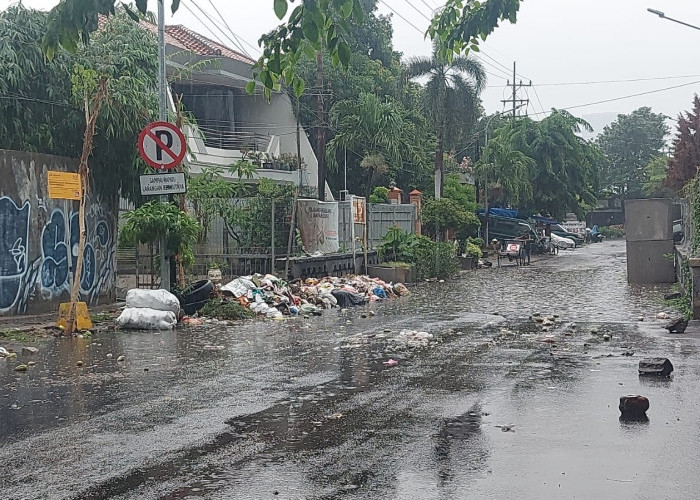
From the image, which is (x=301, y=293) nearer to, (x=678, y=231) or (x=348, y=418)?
(x=348, y=418)

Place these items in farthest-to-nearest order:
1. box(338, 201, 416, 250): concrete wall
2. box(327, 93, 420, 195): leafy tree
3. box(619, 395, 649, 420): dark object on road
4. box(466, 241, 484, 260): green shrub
Result: box(327, 93, 420, 195): leafy tree
box(466, 241, 484, 260): green shrub
box(338, 201, 416, 250): concrete wall
box(619, 395, 649, 420): dark object on road

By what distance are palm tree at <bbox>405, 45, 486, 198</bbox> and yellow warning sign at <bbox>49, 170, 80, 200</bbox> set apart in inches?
1123

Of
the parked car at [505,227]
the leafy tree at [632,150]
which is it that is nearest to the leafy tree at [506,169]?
the parked car at [505,227]

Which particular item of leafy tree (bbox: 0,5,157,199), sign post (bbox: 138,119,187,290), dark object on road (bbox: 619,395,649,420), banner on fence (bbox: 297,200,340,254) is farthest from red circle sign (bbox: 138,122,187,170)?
banner on fence (bbox: 297,200,340,254)

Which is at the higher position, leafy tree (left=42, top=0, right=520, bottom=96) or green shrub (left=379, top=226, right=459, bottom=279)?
leafy tree (left=42, top=0, right=520, bottom=96)

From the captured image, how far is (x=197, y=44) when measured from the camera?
111ft

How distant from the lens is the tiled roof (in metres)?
32.9

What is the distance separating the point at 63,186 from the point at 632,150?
9065cm

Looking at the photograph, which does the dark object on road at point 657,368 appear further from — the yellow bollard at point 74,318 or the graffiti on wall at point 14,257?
the graffiti on wall at point 14,257

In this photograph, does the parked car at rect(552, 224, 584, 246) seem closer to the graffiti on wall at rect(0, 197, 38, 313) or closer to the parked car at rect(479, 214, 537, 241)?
the parked car at rect(479, 214, 537, 241)

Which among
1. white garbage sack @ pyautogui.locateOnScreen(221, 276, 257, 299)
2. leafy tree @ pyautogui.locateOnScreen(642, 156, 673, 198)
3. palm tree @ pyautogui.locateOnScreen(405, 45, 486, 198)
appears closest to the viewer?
white garbage sack @ pyautogui.locateOnScreen(221, 276, 257, 299)

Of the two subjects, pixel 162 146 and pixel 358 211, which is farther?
A: pixel 358 211

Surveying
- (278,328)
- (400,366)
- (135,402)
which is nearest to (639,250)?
(278,328)

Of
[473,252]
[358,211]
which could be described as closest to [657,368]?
[358,211]
